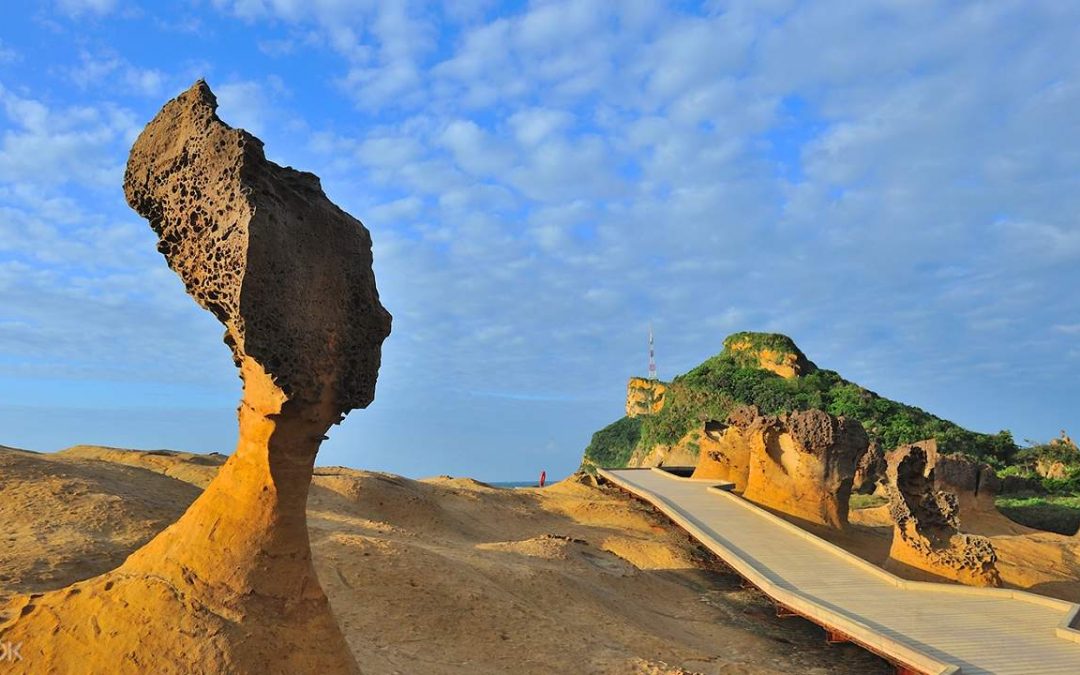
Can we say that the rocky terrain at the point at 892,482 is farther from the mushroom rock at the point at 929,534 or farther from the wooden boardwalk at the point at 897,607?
the wooden boardwalk at the point at 897,607

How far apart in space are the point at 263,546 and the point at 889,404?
39005 mm

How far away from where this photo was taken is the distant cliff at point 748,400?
3662cm

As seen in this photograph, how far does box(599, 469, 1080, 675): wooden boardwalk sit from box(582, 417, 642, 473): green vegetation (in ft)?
117

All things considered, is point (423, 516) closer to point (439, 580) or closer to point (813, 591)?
point (439, 580)

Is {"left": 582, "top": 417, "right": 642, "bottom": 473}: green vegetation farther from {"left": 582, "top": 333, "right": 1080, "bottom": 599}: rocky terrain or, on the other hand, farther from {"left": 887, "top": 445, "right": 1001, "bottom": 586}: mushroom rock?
{"left": 887, "top": 445, "right": 1001, "bottom": 586}: mushroom rock

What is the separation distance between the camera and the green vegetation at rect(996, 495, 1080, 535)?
2152cm

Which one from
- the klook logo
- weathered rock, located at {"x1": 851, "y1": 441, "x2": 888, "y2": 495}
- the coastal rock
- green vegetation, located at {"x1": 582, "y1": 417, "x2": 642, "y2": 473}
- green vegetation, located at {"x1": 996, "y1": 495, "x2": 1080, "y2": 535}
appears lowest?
the klook logo

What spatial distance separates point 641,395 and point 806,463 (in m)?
35.8

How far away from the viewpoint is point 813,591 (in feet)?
38.3

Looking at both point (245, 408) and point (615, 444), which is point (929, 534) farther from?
point (615, 444)

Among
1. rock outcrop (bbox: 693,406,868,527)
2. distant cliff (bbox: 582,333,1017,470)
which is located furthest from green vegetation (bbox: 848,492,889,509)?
distant cliff (bbox: 582,333,1017,470)

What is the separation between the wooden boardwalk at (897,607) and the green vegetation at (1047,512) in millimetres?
11470

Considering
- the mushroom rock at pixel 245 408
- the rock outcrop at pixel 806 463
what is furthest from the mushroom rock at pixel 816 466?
the mushroom rock at pixel 245 408

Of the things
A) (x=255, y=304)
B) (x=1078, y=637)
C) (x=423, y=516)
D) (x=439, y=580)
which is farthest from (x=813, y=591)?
(x=255, y=304)
